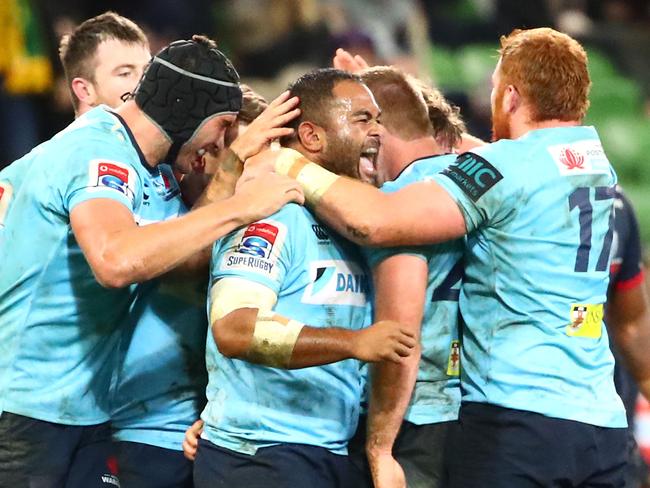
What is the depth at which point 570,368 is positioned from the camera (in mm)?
4348

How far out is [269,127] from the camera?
4.43 m

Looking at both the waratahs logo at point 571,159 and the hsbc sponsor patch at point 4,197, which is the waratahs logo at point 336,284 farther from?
the hsbc sponsor patch at point 4,197

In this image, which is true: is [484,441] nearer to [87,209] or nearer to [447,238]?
[447,238]

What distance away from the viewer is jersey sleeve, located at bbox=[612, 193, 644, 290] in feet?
19.2

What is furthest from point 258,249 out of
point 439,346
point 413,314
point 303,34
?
point 303,34

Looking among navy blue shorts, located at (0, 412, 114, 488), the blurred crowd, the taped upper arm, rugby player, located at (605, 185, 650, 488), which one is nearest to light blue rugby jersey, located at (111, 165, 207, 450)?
navy blue shorts, located at (0, 412, 114, 488)

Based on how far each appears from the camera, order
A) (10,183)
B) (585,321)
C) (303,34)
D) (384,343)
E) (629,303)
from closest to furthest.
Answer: (384,343), (585,321), (10,183), (629,303), (303,34)

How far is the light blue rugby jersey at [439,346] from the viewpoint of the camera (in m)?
4.57

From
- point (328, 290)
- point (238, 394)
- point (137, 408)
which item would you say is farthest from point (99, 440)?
point (328, 290)

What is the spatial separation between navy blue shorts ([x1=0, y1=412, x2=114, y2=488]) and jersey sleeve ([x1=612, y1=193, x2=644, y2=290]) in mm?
2634

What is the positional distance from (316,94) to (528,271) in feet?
3.35

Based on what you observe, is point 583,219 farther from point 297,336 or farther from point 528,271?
point 297,336

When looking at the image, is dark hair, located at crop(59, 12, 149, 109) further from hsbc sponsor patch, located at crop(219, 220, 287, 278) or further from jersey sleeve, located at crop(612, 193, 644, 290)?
jersey sleeve, located at crop(612, 193, 644, 290)

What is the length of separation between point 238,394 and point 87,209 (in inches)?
33.9
